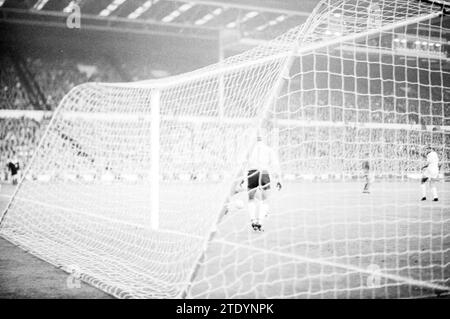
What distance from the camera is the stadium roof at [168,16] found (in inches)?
981

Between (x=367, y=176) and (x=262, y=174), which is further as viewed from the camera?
(x=367, y=176)

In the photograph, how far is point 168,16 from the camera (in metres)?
27.6

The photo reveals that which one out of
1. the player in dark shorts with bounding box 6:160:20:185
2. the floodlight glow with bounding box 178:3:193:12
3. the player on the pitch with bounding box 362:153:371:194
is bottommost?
the player on the pitch with bounding box 362:153:371:194

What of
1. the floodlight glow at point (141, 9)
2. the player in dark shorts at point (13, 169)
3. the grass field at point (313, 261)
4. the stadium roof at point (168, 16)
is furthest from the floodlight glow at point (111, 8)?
the grass field at point (313, 261)

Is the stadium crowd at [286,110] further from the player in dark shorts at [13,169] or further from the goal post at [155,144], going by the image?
the goal post at [155,144]

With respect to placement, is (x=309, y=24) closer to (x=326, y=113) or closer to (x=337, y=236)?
(x=337, y=236)

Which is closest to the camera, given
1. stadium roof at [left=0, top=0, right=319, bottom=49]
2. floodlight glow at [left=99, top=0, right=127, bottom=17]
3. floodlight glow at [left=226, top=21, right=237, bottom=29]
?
stadium roof at [left=0, top=0, right=319, bottom=49]

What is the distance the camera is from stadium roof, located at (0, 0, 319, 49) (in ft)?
81.7

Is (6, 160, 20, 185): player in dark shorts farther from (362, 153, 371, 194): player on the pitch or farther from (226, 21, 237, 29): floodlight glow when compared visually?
(226, 21, 237, 29): floodlight glow

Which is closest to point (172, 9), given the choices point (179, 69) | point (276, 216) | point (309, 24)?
point (179, 69)

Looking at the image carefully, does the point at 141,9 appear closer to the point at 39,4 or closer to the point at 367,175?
the point at 39,4

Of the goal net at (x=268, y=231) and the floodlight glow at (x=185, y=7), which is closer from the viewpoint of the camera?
the goal net at (x=268, y=231)

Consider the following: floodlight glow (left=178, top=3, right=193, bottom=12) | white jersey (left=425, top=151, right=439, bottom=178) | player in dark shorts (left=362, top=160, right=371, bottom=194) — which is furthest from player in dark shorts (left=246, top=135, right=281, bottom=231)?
floodlight glow (left=178, top=3, right=193, bottom=12)

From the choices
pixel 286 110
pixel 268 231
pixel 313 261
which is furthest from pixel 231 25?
pixel 313 261
